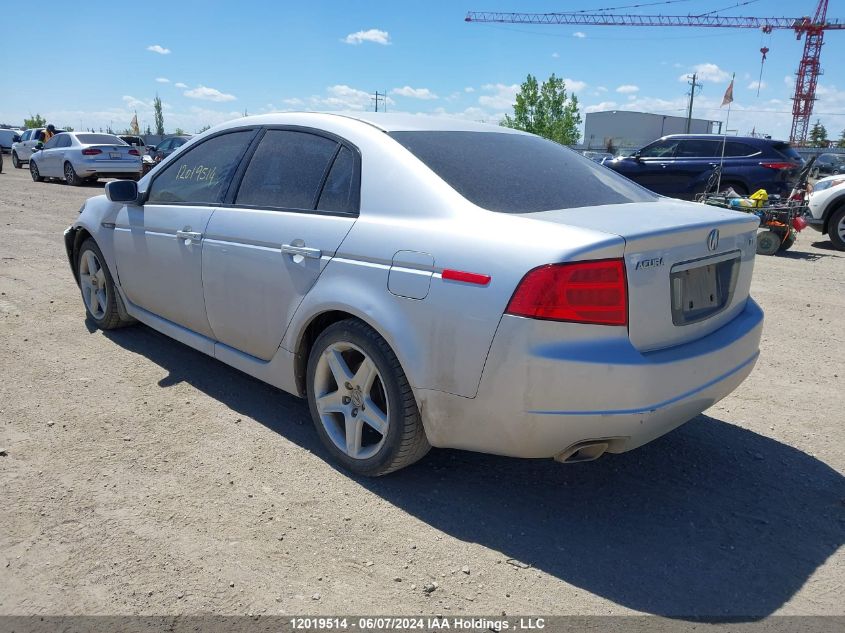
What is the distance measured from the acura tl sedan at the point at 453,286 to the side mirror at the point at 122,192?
1.66ft

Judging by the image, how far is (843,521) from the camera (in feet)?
9.64

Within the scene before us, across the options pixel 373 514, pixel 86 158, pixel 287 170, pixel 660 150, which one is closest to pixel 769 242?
pixel 660 150

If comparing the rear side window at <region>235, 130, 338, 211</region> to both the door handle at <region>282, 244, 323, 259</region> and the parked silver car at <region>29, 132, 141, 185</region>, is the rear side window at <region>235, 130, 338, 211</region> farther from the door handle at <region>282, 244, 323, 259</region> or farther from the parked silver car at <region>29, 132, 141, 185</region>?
the parked silver car at <region>29, 132, 141, 185</region>

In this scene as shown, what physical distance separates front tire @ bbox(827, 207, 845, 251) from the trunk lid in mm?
9533

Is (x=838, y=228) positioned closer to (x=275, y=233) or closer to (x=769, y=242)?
(x=769, y=242)

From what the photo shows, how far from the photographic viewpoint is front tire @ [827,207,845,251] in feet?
36.4

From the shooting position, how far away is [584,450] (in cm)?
265

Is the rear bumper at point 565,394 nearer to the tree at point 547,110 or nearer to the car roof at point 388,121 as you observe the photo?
the car roof at point 388,121

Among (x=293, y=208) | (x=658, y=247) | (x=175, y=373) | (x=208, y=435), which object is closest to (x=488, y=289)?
(x=658, y=247)

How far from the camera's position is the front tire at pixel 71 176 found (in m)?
20.0

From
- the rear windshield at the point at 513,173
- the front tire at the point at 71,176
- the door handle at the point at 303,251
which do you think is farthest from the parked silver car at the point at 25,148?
the rear windshield at the point at 513,173

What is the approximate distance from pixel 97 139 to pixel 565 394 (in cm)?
2161

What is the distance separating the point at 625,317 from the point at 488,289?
0.52m

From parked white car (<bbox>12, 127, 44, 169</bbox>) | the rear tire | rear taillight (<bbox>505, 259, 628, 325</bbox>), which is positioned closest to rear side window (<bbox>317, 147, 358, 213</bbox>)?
rear taillight (<bbox>505, 259, 628, 325</bbox>)
